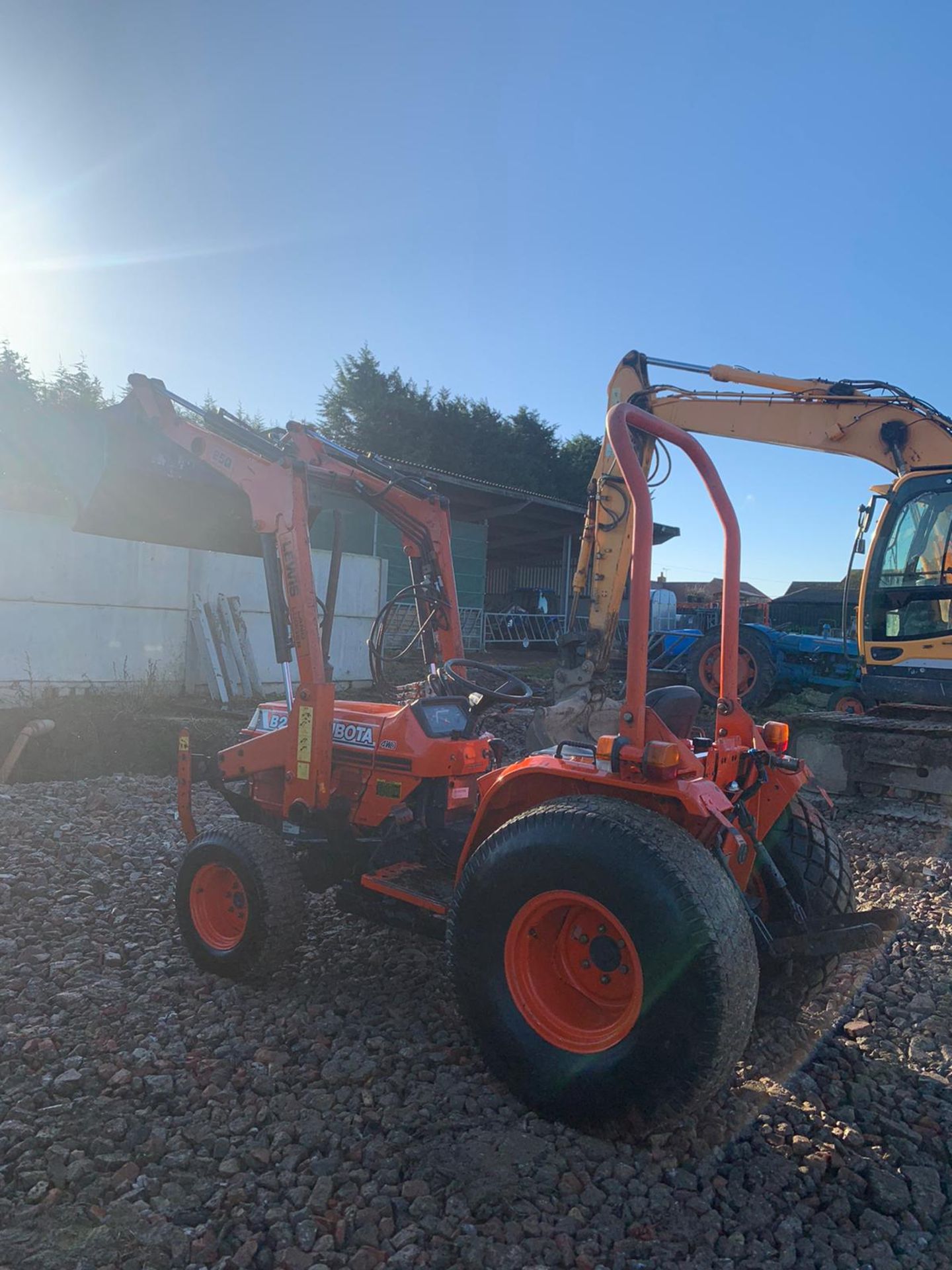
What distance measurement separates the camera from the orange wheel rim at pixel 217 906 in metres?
3.95

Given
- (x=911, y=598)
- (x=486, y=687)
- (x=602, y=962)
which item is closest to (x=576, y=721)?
→ (x=911, y=598)

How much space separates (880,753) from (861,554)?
2.04 meters

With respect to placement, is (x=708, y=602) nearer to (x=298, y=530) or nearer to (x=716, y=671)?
(x=716, y=671)

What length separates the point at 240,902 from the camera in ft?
13.0

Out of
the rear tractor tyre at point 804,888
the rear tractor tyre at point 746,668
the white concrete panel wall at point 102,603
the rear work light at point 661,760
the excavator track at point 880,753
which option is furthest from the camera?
the rear tractor tyre at point 746,668

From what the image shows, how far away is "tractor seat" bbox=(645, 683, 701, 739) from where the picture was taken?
11.8 feet

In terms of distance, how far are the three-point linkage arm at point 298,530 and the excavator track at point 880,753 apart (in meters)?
4.37

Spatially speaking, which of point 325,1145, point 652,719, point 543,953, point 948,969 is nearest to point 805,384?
point 948,969

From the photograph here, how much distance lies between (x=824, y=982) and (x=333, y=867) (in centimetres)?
220

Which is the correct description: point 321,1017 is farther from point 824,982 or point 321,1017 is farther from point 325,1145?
point 824,982

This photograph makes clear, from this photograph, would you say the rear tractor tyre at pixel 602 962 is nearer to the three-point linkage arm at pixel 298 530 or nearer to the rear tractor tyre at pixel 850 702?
the three-point linkage arm at pixel 298 530

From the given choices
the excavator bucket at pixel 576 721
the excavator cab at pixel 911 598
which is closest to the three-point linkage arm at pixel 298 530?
the excavator bucket at pixel 576 721

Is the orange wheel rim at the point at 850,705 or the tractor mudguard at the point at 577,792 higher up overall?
the tractor mudguard at the point at 577,792

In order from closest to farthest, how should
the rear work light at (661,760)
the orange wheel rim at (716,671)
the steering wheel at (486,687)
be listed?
the rear work light at (661,760), the steering wheel at (486,687), the orange wheel rim at (716,671)
